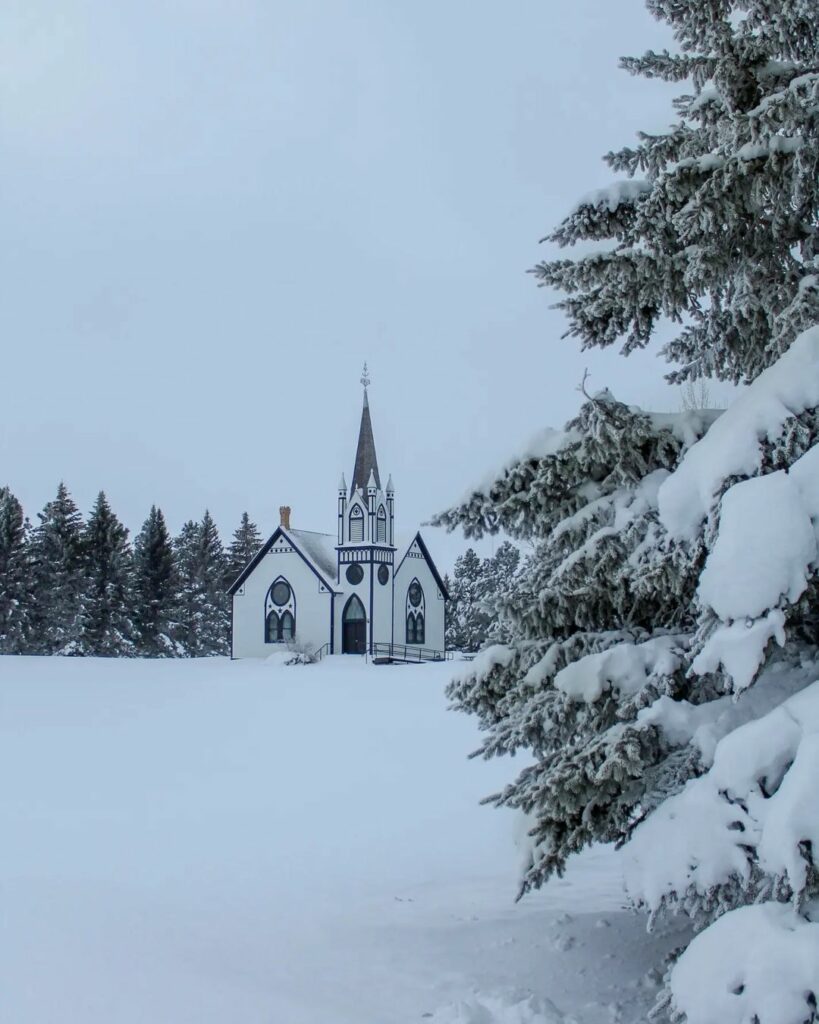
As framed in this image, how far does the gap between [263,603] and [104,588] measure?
12723 millimetres

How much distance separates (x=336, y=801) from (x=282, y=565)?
27988 mm

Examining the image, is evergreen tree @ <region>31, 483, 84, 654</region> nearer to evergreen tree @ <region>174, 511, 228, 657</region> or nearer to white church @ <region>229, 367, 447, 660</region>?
evergreen tree @ <region>174, 511, 228, 657</region>

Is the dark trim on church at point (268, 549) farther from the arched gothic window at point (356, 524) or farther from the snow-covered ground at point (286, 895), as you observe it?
the snow-covered ground at point (286, 895)

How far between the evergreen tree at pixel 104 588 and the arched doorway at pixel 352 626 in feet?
51.8

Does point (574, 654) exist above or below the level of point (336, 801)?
above

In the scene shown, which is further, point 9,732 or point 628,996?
point 9,732

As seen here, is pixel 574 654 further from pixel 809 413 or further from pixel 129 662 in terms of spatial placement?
pixel 129 662

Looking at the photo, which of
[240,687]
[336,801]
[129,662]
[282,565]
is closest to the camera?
[336,801]

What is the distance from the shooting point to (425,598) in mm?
42219

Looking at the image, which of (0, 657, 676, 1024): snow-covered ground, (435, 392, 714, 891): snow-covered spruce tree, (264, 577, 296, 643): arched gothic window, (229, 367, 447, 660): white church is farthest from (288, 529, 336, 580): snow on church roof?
(435, 392, 714, 891): snow-covered spruce tree

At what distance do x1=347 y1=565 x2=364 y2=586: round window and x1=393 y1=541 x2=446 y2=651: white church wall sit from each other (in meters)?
2.02

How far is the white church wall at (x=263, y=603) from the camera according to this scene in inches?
1517

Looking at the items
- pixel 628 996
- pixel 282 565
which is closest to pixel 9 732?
pixel 628 996

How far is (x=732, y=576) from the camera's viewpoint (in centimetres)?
391
